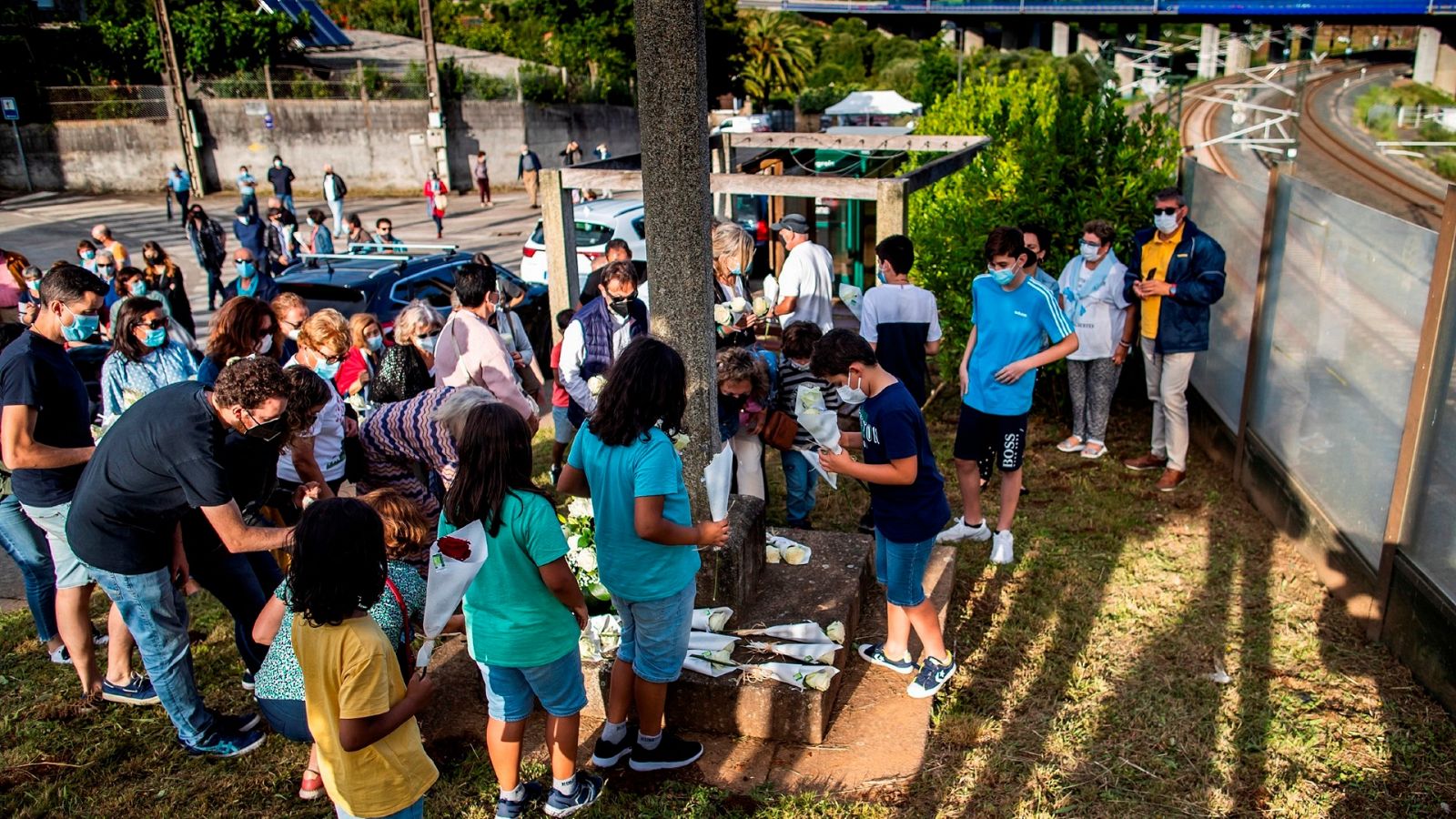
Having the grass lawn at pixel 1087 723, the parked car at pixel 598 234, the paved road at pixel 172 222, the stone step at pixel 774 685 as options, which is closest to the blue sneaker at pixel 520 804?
the grass lawn at pixel 1087 723

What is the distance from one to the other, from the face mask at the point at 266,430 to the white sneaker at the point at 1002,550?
150 inches

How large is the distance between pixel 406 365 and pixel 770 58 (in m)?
37.3

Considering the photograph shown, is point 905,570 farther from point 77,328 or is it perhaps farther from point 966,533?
point 77,328

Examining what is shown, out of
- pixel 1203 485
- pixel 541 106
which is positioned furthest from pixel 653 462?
pixel 541 106

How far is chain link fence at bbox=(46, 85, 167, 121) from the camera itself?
89.0ft

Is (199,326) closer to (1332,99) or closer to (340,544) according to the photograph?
(340,544)

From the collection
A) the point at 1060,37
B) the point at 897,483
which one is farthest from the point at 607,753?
the point at 1060,37

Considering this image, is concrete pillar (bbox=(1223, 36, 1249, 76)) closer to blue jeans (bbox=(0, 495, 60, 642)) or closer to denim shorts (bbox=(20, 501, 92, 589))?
blue jeans (bbox=(0, 495, 60, 642))

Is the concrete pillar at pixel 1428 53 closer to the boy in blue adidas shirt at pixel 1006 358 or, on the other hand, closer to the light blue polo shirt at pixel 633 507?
the boy in blue adidas shirt at pixel 1006 358

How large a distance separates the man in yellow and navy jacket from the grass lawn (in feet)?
3.65

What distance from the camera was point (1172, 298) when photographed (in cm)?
677

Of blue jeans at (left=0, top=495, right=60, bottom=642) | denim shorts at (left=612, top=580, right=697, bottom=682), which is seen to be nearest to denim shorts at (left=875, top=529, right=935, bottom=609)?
denim shorts at (left=612, top=580, right=697, bottom=682)

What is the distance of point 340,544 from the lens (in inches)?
109

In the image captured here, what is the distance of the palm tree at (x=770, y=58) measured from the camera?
39.6 meters
